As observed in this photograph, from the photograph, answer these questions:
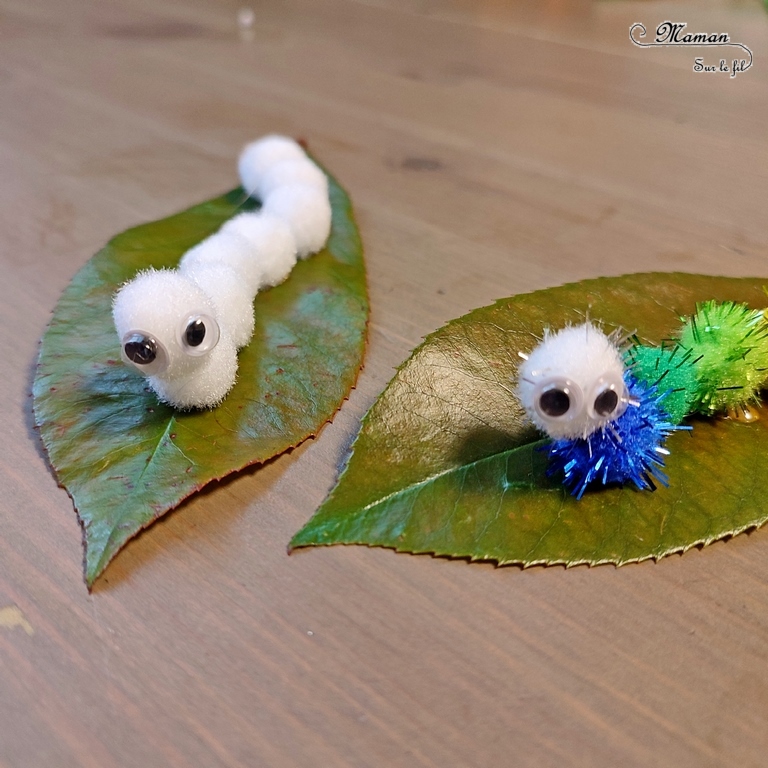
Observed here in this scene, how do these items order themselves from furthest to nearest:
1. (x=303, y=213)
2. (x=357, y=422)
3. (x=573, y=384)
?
(x=303, y=213) → (x=357, y=422) → (x=573, y=384)

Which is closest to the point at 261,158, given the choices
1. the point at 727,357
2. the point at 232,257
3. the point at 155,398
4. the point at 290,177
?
the point at 290,177

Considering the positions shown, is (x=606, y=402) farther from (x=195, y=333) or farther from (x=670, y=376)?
(x=195, y=333)

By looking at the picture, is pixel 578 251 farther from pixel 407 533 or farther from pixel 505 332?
pixel 407 533

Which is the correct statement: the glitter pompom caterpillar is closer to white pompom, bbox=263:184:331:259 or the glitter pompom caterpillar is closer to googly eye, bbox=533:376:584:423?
googly eye, bbox=533:376:584:423

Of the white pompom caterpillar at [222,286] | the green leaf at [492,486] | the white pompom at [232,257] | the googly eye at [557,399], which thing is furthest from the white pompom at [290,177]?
the googly eye at [557,399]

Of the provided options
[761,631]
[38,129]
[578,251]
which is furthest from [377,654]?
[38,129]

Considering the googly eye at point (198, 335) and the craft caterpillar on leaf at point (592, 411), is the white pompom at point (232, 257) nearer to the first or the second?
the googly eye at point (198, 335)
